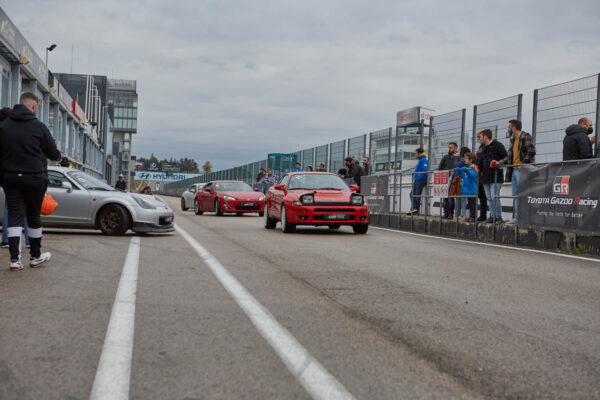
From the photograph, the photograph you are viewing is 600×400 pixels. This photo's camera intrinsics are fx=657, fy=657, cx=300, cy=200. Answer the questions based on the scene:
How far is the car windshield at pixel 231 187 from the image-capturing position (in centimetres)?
2336

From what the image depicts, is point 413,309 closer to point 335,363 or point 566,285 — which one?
point 335,363

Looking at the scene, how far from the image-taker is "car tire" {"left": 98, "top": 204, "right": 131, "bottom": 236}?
39.2ft

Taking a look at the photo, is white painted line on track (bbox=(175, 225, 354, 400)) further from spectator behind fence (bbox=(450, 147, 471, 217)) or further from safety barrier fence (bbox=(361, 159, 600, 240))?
spectator behind fence (bbox=(450, 147, 471, 217))

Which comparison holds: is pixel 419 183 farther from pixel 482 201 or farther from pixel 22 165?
pixel 22 165

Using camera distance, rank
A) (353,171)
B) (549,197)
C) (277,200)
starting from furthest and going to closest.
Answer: (353,171)
(277,200)
(549,197)

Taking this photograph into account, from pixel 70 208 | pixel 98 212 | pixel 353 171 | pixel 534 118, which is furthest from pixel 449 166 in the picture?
pixel 70 208

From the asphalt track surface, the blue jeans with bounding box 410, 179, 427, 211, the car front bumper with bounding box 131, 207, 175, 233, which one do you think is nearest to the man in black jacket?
the blue jeans with bounding box 410, 179, 427, 211

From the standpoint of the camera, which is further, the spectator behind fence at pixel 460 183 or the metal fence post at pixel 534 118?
the spectator behind fence at pixel 460 183

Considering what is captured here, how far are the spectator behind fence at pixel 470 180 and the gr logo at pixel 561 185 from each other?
9.03 feet

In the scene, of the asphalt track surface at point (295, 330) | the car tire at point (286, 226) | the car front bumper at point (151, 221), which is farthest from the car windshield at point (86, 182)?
the asphalt track surface at point (295, 330)

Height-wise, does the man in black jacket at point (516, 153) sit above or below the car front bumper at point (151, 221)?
above

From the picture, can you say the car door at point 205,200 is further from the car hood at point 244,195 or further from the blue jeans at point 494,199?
the blue jeans at point 494,199

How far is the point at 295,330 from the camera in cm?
418

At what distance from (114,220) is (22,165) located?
210 inches
